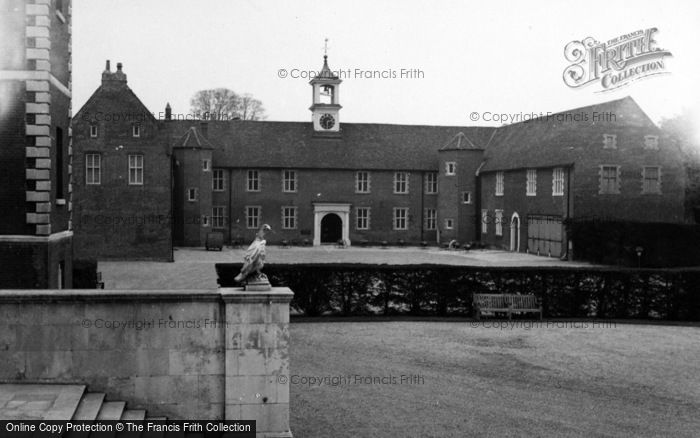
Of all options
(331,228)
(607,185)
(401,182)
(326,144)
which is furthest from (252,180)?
(607,185)

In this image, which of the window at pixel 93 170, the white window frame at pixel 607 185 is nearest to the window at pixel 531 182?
the white window frame at pixel 607 185

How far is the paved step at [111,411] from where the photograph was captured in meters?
10.6

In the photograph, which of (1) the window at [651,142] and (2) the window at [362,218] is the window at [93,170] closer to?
(2) the window at [362,218]

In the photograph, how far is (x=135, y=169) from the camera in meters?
39.3

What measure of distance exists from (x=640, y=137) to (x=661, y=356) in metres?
26.9

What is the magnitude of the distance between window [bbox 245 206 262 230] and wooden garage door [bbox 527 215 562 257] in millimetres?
19183

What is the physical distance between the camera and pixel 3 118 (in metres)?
16.5

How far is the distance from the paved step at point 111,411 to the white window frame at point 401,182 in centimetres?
4448

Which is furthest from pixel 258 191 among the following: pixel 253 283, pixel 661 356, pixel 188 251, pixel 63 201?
pixel 253 283

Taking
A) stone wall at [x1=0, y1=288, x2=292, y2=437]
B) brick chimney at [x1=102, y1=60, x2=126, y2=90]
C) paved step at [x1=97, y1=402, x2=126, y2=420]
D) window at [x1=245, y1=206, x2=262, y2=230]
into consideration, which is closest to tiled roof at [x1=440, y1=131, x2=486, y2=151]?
window at [x1=245, y1=206, x2=262, y2=230]

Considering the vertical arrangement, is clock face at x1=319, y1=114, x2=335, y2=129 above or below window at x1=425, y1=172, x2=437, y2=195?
above

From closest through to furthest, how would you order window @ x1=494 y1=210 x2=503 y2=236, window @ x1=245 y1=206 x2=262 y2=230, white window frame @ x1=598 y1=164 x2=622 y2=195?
white window frame @ x1=598 y1=164 x2=622 y2=195
window @ x1=494 y1=210 x2=503 y2=236
window @ x1=245 y1=206 x2=262 y2=230

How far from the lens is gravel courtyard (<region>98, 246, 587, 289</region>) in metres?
29.7

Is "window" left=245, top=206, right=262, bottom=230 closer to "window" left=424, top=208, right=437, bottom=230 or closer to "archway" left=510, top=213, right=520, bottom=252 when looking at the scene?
"window" left=424, top=208, right=437, bottom=230
